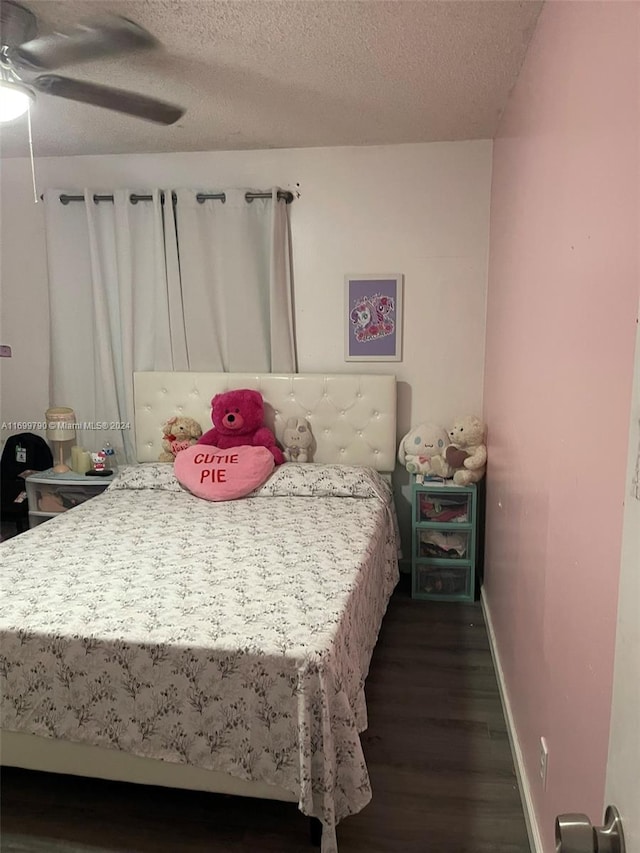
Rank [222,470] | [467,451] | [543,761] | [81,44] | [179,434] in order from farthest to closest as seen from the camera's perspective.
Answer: [179,434] < [467,451] < [222,470] < [81,44] < [543,761]

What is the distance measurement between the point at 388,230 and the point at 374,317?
496mm

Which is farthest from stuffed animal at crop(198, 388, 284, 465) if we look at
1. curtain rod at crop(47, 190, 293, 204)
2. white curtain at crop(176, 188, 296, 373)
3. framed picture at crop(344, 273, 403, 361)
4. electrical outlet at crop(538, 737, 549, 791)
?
electrical outlet at crop(538, 737, 549, 791)

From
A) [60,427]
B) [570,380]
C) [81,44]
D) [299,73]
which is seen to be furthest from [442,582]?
[81,44]

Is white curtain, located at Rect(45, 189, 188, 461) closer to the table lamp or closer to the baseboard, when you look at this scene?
the table lamp

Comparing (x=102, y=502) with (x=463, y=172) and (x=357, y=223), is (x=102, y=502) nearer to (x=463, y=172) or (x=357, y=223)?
(x=357, y=223)

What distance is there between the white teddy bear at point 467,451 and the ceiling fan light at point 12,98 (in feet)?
8.08

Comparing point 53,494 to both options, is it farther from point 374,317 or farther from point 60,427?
point 374,317

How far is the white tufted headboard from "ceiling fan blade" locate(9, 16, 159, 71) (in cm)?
186

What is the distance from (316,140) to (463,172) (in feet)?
2.72

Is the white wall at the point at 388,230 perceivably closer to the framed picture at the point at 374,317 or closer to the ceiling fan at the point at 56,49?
the framed picture at the point at 374,317

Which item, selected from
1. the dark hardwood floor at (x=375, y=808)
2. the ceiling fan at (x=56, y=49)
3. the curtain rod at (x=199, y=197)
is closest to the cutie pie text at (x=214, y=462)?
the dark hardwood floor at (x=375, y=808)

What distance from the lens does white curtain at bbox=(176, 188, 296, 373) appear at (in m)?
3.54

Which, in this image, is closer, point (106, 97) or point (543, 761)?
point (543, 761)

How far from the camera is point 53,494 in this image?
12.3 ft
